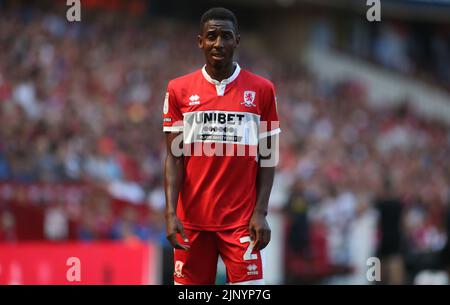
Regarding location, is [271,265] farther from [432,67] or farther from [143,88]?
[432,67]

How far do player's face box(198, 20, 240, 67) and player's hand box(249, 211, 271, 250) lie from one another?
3.63ft

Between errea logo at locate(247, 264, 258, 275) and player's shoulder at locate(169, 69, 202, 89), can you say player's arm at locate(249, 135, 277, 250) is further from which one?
player's shoulder at locate(169, 69, 202, 89)

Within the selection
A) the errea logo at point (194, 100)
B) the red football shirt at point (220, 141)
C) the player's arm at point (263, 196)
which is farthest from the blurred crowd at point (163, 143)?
the errea logo at point (194, 100)

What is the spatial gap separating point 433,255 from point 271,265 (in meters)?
2.62

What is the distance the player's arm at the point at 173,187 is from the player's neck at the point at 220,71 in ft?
1.57

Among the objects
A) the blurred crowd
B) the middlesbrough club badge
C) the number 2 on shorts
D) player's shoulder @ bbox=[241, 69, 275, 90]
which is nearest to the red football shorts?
the number 2 on shorts

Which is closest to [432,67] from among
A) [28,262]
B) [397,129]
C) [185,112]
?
[397,129]

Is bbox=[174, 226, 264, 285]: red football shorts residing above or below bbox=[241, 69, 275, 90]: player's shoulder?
below

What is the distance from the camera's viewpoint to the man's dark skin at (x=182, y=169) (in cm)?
644

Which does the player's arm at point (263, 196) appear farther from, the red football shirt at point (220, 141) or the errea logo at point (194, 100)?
the errea logo at point (194, 100)

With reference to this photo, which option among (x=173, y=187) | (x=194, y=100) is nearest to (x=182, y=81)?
(x=194, y=100)

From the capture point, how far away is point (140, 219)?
1578 cm

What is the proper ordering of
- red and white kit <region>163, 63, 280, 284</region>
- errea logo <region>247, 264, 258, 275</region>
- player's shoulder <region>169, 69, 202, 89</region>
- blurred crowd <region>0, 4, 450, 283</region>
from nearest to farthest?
errea logo <region>247, 264, 258, 275</region> < red and white kit <region>163, 63, 280, 284</region> < player's shoulder <region>169, 69, 202, 89</region> < blurred crowd <region>0, 4, 450, 283</region>

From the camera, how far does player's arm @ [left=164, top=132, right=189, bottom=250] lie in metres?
6.44
